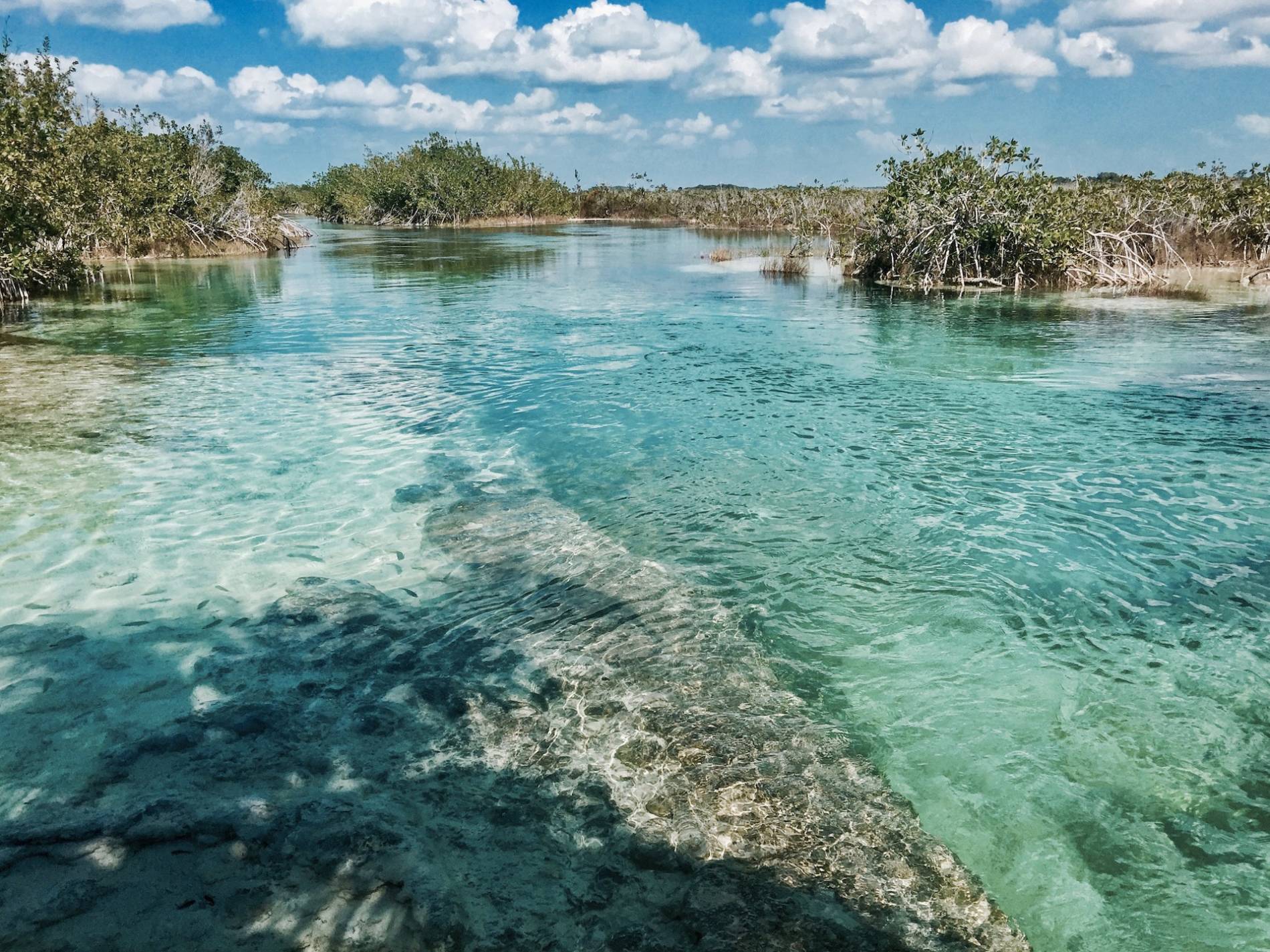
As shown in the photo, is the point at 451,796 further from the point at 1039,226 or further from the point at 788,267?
the point at 788,267

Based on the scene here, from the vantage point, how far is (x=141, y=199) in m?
34.1

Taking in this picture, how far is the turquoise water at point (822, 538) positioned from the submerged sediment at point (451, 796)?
0.29ft

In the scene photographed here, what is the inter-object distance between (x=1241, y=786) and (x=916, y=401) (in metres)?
9.06

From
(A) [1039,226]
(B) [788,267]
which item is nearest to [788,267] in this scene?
(B) [788,267]

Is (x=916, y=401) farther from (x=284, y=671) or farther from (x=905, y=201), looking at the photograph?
(x=905, y=201)

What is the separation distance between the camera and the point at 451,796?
14.0ft

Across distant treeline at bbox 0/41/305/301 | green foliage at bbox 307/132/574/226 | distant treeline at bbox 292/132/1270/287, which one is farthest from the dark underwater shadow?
green foliage at bbox 307/132/574/226

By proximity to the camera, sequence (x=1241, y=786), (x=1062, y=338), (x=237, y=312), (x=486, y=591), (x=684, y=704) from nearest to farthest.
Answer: (x=1241, y=786), (x=684, y=704), (x=486, y=591), (x=1062, y=338), (x=237, y=312)

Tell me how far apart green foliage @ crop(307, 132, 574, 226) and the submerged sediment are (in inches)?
3087

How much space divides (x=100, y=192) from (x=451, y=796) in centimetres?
3199

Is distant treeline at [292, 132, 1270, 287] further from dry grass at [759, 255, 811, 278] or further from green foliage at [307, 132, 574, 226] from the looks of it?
green foliage at [307, 132, 574, 226]

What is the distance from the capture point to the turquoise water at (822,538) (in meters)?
4.39

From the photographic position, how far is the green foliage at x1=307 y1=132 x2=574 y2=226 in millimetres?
77812

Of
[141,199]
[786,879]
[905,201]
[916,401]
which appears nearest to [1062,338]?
[916,401]
